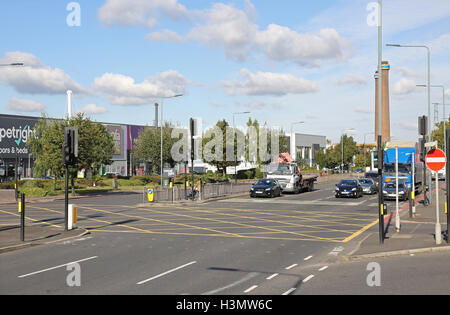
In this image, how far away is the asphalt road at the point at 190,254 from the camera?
10.7m

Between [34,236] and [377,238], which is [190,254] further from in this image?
[34,236]

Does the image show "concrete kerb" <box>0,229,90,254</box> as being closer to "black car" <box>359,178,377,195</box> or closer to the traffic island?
the traffic island

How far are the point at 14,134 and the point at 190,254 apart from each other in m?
65.2

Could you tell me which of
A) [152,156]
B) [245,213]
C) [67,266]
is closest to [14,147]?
[152,156]

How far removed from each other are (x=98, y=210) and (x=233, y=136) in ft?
140

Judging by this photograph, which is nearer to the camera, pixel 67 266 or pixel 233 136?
pixel 67 266

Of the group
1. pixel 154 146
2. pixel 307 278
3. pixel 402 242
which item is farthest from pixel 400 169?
pixel 154 146

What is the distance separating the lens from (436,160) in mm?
16547

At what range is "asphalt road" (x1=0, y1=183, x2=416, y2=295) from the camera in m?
10.7

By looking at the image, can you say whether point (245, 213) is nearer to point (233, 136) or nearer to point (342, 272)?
point (342, 272)

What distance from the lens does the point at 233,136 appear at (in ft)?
234

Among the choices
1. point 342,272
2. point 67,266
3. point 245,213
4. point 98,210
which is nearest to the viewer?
point 342,272

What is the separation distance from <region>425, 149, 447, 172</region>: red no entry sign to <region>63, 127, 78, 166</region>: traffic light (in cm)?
1268

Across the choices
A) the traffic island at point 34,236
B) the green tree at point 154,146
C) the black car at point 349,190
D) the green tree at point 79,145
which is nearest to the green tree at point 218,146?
the green tree at point 154,146
